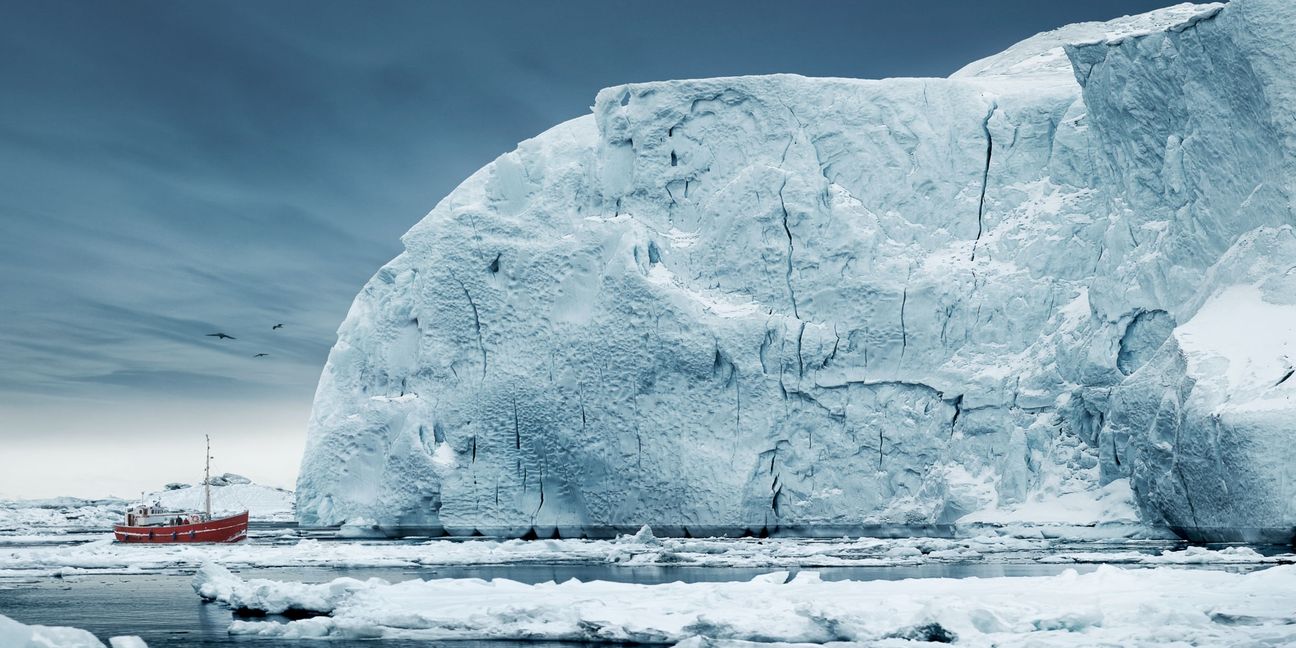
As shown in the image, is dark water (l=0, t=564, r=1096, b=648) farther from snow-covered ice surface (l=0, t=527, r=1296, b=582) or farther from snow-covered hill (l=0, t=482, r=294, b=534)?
snow-covered hill (l=0, t=482, r=294, b=534)

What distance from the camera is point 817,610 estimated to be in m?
11.3

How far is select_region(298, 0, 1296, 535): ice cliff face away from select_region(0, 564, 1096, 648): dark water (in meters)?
9.07

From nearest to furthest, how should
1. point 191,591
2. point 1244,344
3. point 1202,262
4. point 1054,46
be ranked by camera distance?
point 191,591
point 1244,344
point 1202,262
point 1054,46

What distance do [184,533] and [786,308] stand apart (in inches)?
690

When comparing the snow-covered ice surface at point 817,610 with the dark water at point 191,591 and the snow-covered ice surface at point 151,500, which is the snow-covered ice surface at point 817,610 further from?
the snow-covered ice surface at point 151,500

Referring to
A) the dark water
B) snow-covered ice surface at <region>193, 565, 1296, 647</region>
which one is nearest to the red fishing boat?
the dark water

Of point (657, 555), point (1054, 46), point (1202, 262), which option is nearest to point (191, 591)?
point (657, 555)

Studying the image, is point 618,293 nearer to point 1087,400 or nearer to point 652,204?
point 652,204

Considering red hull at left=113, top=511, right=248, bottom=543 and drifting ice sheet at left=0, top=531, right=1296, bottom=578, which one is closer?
drifting ice sheet at left=0, top=531, right=1296, bottom=578

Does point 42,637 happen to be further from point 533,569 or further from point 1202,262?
point 1202,262

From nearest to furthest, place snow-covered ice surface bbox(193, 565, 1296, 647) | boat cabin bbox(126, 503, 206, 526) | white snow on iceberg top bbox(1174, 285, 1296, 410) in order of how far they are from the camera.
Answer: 1. snow-covered ice surface bbox(193, 565, 1296, 647)
2. white snow on iceberg top bbox(1174, 285, 1296, 410)
3. boat cabin bbox(126, 503, 206, 526)

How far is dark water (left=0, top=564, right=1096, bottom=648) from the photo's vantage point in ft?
42.0

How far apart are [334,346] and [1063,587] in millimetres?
25501

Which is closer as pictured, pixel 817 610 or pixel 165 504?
pixel 817 610
